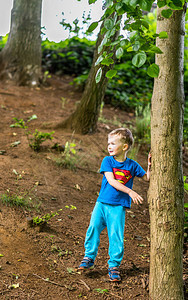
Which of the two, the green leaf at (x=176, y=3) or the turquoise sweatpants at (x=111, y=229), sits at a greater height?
the green leaf at (x=176, y=3)

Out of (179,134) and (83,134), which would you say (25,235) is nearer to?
(179,134)

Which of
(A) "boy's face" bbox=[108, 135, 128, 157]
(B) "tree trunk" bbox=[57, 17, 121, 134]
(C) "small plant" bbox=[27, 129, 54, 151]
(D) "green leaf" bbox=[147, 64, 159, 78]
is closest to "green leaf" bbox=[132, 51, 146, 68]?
(D) "green leaf" bbox=[147, 64, 159, 78]

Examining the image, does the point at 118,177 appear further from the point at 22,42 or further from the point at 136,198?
the point at 22,42

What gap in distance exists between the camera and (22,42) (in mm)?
8281

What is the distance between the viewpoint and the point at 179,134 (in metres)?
2.62

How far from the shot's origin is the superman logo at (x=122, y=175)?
9.64 ft

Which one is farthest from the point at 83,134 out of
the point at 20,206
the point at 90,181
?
the point at 20,206

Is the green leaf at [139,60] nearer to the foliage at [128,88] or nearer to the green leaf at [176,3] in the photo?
the green leaf at [176,3]

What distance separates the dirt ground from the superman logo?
3.03 ft

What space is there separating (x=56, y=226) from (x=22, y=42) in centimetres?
603

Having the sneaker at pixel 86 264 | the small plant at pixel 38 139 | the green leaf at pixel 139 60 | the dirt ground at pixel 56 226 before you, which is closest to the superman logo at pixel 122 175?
the sneaker at pixel 86 264

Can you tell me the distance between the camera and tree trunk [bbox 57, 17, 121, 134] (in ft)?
19.9

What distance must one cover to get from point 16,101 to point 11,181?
12.0 feet

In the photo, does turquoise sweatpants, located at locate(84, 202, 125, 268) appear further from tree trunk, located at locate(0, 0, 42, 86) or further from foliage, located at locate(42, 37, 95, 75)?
foliage, located at locate(42, 37, 95, 75)
